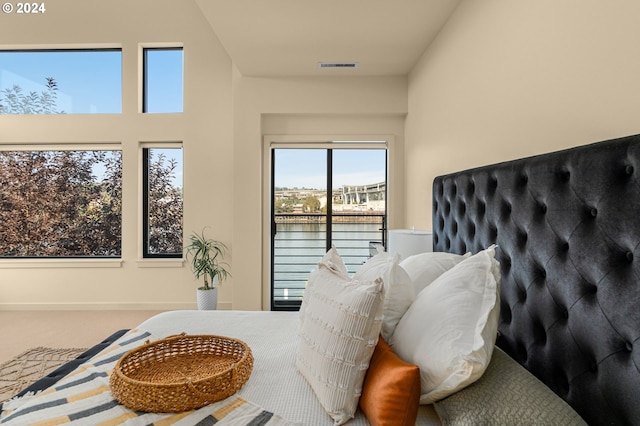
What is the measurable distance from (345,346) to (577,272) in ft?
2.27

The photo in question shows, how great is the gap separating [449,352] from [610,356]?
1.26 ft

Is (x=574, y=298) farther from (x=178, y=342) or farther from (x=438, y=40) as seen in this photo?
(x=438, y=40)

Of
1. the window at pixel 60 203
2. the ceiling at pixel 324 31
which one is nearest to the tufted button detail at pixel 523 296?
the ceiling at pixel 324 31

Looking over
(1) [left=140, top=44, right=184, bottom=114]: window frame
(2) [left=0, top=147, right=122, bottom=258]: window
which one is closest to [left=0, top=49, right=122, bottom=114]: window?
(1) [left=140, top=44, right=184, bottom=114]: window frame

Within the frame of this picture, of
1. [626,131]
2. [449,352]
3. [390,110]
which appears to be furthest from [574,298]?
[390,110]

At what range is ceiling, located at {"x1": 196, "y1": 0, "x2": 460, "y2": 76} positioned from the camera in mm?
2322

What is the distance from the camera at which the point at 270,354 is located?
1.47 metres

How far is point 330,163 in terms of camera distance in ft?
12.7

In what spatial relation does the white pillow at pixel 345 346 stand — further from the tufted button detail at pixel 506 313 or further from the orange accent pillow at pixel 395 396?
the tufted button detail at pixel 506 313

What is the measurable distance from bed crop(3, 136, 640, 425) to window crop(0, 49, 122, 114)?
3.73 m

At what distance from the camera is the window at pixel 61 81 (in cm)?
411

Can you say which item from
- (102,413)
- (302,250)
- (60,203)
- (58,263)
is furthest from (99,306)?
(102,413)

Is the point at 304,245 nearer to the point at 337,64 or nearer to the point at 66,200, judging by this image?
the point at 337,64

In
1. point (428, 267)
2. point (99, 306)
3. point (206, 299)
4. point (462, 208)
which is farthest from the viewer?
point (99, 306)
